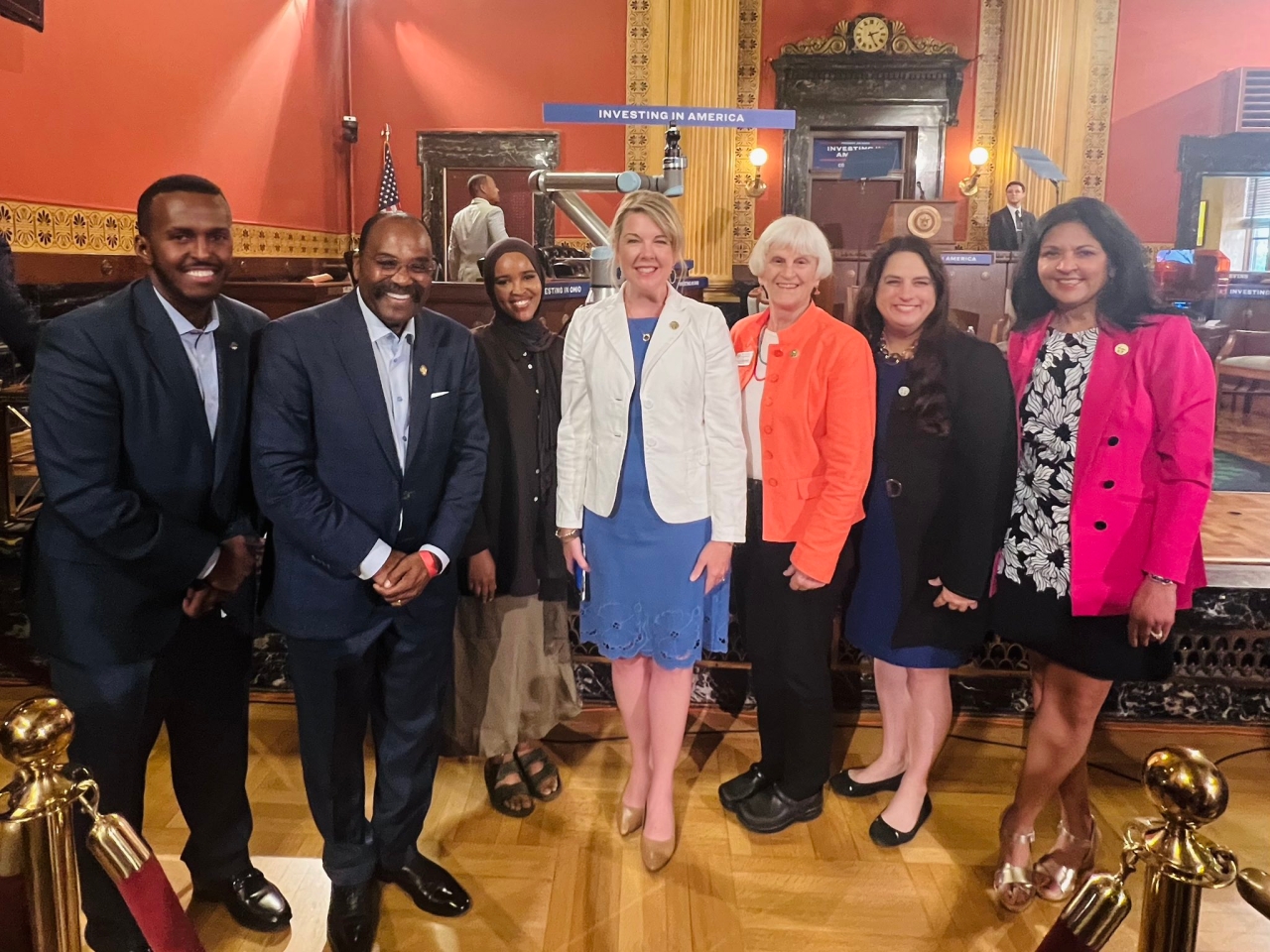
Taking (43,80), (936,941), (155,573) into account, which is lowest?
(936,941)

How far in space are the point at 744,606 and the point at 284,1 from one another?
7.40 metres

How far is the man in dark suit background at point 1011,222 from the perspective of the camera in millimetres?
7602

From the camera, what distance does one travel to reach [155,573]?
1736mm

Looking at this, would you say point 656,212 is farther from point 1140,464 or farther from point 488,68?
point 488,68

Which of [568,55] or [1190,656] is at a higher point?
[568,55]

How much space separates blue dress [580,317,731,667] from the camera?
2072 mm

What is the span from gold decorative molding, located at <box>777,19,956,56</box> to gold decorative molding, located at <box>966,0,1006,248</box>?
332mm

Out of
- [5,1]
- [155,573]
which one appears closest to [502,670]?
[155,573]

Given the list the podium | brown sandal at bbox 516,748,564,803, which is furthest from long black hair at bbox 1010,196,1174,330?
the podium

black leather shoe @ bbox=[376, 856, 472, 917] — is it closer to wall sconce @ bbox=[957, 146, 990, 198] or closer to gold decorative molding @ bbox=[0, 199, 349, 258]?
gold decorative molding @ bbox=[0, 199, 349, 258]

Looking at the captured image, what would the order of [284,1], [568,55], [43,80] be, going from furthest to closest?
[568,55] < [284,1] < [43,80]

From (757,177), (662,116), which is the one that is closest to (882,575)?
(662,116)

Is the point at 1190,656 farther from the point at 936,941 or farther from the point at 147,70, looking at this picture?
the point at 147,70

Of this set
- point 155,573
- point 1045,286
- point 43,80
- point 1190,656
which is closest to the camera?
point 155,573
